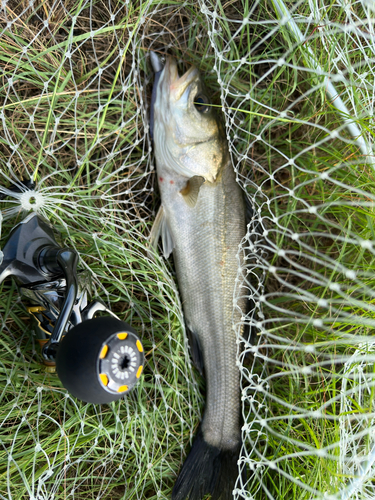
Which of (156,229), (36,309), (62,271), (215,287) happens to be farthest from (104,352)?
(156,229)

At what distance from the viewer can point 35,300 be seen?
1.70 meters

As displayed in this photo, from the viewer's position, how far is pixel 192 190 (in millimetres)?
2209

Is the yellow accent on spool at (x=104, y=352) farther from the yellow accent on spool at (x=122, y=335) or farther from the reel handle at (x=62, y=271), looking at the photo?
the reel handle at (x=62, y=271)

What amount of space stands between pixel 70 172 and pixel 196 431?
169 cm

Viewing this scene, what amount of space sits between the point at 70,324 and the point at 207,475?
125cm

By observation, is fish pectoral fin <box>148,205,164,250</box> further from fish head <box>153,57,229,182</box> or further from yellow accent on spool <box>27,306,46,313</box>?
yellow accent on spool <box>27,306,46,313</box>

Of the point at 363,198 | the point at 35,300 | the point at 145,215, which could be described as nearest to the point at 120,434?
the point at 35,300

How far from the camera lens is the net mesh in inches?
73.4

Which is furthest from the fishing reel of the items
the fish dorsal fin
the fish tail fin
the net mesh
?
the fish tail fin

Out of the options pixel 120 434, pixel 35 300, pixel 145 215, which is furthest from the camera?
pixel 145 215

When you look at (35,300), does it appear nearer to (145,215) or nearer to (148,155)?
(145,215)

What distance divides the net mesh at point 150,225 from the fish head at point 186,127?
129 millimetres

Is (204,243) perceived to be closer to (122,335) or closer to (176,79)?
(176,79)

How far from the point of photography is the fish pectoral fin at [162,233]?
2264 mm
